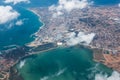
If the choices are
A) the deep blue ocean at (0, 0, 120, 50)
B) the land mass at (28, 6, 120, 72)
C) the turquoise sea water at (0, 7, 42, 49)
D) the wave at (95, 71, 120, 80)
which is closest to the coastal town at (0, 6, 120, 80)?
the land mass at (28, 6, 120, 72)

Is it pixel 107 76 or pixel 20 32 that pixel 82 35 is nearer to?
pixel 20 32

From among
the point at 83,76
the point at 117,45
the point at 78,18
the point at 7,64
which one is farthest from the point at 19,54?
the point at 78,18

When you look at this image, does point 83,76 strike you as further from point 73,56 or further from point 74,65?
point 73,56

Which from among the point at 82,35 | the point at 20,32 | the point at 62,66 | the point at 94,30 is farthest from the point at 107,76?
the point at 20,32

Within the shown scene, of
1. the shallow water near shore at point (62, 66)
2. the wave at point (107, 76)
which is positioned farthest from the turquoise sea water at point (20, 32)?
the wave at point (107, 76)

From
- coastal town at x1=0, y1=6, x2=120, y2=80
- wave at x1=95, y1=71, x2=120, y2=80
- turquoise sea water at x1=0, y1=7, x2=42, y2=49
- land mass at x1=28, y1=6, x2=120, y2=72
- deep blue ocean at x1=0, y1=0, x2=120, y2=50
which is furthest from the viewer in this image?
turquoise sea water at x1=0, y1=7, x2=42, y2=49

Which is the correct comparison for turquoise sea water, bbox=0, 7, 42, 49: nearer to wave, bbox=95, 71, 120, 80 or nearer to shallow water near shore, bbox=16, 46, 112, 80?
shallow water near shore, bbox=16, 46, 112, 80

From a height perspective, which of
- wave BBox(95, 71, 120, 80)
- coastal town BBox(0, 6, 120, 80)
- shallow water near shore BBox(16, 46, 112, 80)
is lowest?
wave BBox(95, 71, 120, 80)
